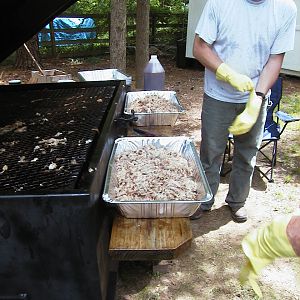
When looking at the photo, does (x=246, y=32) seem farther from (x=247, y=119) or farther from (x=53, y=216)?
(x=53, y=216)

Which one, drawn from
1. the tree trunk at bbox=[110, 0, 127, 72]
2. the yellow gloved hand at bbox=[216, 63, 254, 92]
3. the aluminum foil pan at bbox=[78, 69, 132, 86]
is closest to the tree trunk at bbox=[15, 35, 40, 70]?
the tree trunk at bbox=[110, 0, 127, 72]

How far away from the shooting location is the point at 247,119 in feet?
7.47

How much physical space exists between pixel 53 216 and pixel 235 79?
1669mm

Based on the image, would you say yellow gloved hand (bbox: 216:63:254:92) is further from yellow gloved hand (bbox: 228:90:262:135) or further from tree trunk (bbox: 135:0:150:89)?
tree trunk (bbox: 135:0:150:89)

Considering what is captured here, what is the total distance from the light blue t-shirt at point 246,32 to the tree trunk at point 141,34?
3.42 metres

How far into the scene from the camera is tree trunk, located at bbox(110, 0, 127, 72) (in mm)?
5281

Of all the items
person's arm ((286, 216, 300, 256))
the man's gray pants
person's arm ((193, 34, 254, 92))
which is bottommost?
the man's gray pants

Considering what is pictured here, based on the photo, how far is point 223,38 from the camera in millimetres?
2576

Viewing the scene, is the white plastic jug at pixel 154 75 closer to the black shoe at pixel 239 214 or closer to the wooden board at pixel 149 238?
the black shoe at pixel 239 214

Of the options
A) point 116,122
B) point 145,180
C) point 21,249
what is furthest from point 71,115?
point 21,249

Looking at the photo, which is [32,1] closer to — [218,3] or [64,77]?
[218,3]

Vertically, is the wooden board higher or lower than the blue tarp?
higher

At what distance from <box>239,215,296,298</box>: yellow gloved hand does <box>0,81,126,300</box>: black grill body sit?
1.97ft

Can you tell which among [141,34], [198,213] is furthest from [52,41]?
[198,213]
